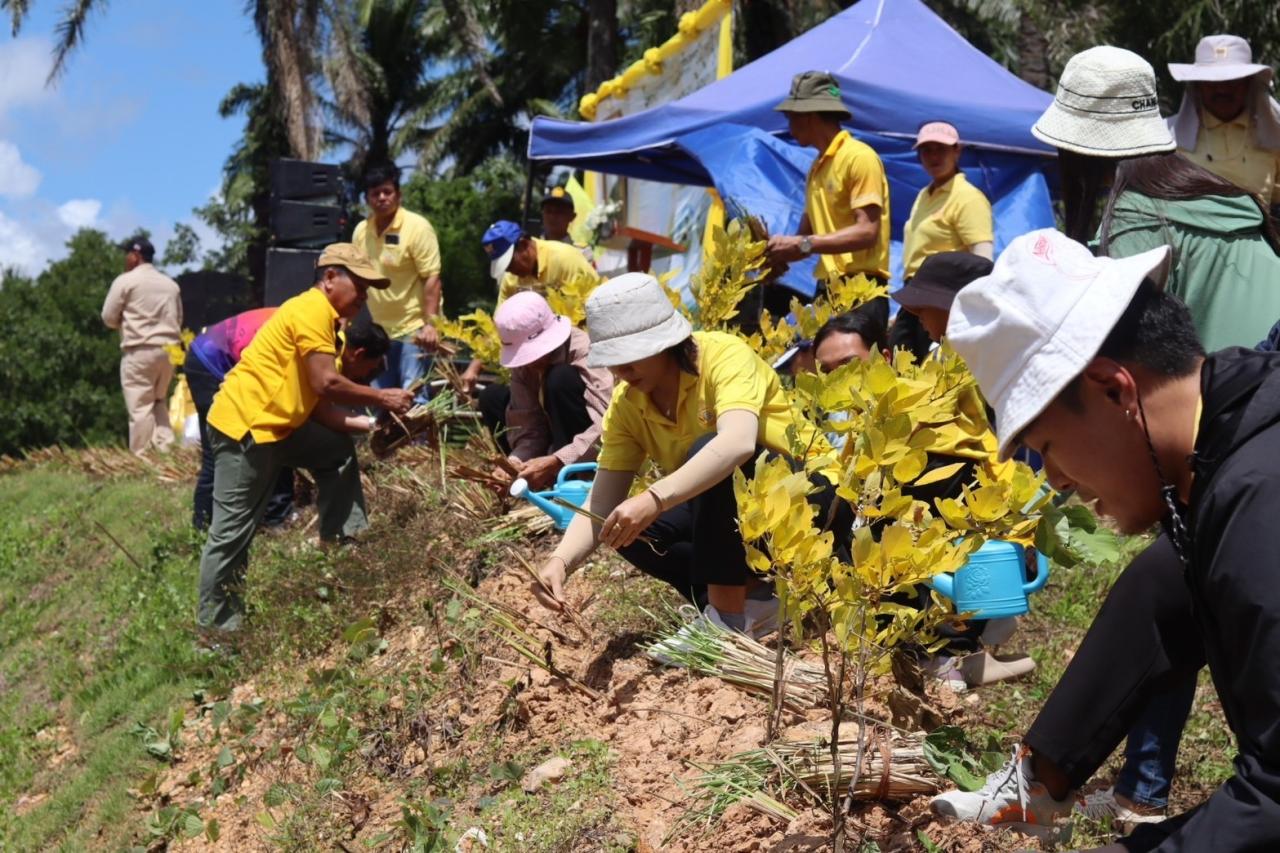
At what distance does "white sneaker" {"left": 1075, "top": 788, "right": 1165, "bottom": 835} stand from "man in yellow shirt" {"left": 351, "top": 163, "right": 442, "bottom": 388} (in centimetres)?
584

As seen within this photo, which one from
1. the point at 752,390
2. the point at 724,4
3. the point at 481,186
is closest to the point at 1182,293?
the point at 752,390

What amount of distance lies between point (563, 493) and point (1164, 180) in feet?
7.05

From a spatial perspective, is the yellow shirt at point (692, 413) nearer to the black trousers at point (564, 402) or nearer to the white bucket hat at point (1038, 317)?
the black trousers at point (564, 402)

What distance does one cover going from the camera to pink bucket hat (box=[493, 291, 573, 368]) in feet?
17.9

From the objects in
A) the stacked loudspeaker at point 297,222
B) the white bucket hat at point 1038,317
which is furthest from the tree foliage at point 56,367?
the white bucket hat at point 1038,317

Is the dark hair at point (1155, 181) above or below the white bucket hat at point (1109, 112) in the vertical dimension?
below

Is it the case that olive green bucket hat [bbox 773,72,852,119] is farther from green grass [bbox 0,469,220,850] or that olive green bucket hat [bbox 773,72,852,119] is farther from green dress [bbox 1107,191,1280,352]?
green grass [bbox 0,469,220,850]

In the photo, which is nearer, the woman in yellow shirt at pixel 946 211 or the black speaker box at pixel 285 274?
the woman in yellow shirt at pixel 946 211

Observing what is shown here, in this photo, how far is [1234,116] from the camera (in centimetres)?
374

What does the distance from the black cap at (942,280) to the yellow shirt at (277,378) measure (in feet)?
10.0

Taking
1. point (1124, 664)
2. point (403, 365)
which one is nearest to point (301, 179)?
point (403, 365)

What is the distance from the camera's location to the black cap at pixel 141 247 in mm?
11992

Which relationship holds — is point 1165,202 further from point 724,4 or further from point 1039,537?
point 724,4

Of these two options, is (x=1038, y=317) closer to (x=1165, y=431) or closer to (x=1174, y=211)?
(x=1165, y=431)
